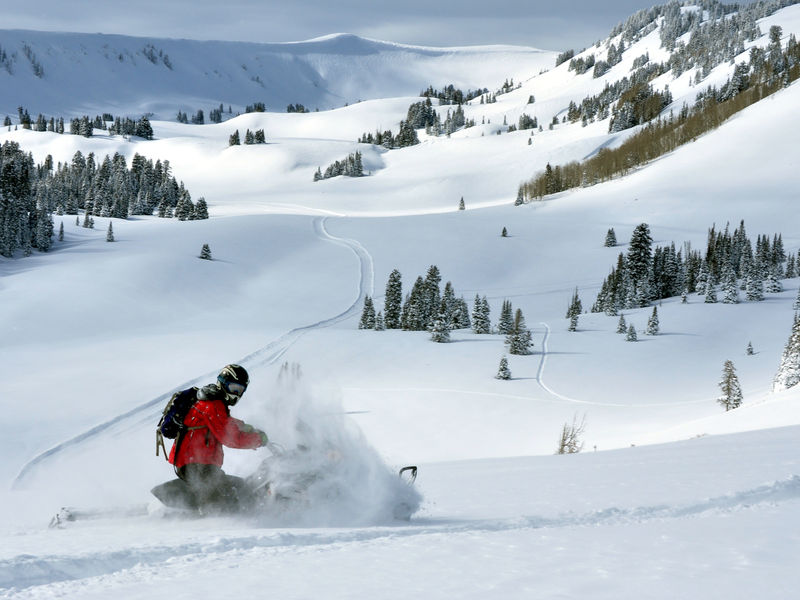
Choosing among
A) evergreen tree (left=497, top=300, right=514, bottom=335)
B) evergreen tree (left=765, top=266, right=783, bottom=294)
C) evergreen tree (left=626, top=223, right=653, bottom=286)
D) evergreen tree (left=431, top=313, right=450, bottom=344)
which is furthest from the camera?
evergreen tree (left=626, top=223, right=653, bottom=286)

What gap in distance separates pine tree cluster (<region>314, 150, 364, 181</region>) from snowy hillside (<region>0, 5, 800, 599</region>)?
30353 mm

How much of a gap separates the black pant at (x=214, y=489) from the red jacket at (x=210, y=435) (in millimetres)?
90

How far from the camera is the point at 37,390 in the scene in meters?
29.4

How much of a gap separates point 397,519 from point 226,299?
5433cm

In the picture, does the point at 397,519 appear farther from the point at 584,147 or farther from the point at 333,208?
the point at 584,147

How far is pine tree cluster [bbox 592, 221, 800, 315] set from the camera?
5556 centimetres

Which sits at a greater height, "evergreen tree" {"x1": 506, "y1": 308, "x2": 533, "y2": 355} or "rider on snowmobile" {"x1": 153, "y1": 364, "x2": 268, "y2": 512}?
"rider on snowmobile" {"x1": 153, "y1": 364, "x2": 268, "y2": 512}

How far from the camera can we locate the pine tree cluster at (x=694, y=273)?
2188 inches

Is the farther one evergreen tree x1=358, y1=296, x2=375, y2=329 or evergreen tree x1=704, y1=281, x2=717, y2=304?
evergreen tree x1=704, y1=281, x2=717, y2=304

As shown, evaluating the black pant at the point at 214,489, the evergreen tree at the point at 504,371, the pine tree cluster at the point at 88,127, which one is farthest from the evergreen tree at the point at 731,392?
the pine tree cluster at the point at 88,127

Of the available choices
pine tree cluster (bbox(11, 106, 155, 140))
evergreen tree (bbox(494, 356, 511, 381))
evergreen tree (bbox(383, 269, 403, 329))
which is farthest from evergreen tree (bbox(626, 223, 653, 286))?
pine tree cluster (bbox(11, 106, 155, 140))

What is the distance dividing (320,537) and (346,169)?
146 m

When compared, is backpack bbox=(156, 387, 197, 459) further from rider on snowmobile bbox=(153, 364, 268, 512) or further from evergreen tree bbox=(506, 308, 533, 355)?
evergreen tree bbox=(506, 308, 533, 355)

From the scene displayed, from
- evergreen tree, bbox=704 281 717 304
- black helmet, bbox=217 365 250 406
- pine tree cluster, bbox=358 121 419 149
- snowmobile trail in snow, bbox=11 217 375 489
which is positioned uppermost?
pine tree cluster, bbox=358 121 419 149
